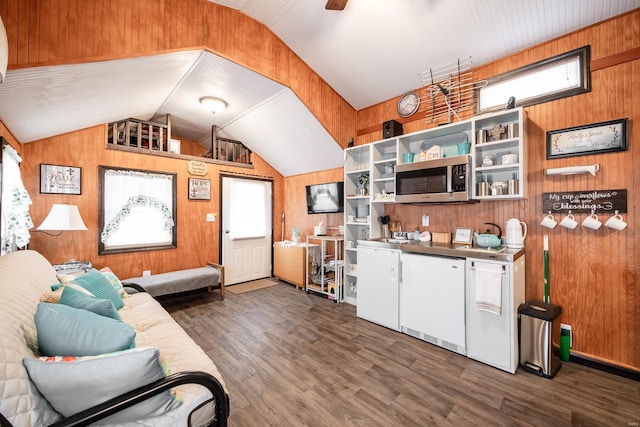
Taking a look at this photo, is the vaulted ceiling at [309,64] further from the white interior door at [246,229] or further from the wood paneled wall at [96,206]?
the white interior door at [246,229]

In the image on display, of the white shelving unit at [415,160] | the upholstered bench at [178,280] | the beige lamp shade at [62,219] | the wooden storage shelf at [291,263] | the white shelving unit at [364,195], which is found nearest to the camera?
the white shelving unit at [415,160]

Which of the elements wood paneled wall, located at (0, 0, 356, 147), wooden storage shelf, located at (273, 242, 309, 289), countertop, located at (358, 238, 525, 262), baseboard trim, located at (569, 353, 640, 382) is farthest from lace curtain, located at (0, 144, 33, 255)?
baseboard trim, located at (569, 353, 640, 382)

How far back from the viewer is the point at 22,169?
9.59 feet

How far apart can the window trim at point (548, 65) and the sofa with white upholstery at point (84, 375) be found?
11.2 ft

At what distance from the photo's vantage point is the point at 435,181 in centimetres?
277

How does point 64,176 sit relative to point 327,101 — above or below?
below

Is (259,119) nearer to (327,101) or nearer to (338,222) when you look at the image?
(327,101)

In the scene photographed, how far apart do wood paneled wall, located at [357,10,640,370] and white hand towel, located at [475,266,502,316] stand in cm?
67

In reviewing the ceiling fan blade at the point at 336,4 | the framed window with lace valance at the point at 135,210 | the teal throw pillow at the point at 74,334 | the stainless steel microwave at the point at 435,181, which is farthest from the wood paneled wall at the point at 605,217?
the framed window with lace valance at the point at 135,210

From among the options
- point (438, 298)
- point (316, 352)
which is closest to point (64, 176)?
point (316, 352)

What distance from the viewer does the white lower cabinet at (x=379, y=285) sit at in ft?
9.27

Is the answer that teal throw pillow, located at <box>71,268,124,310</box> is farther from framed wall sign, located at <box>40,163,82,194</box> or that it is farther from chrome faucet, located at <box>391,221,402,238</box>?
chrome faucet, located at <box>391,221,402,238</box>

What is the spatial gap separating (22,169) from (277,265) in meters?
3.61

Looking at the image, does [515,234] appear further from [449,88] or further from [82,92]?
[82,92]
